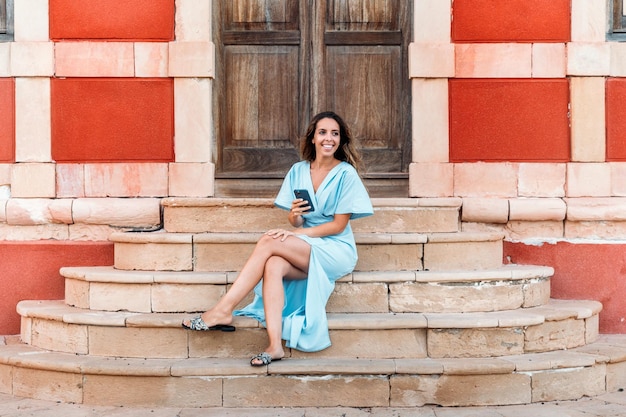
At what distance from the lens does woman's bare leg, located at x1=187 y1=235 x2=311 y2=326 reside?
15.8 feet

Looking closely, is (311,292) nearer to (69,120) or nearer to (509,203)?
(509,203)

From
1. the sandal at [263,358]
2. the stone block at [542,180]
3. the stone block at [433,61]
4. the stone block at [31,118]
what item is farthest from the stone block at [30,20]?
the stone block at [542,180]

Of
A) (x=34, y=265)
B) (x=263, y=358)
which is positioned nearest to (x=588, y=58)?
(x=263, y=358)

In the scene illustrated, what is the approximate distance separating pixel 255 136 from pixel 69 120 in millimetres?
1575

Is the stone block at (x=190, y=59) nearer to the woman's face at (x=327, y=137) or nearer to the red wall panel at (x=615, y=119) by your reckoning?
the woman's face at (x=327, y=137)

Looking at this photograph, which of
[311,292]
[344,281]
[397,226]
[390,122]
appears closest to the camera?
[311,292]

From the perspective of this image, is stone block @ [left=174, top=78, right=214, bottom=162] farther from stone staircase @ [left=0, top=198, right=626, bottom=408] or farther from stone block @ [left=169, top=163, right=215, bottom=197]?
stone staircase @ [left=0, top=198, right=626, bottom=408]

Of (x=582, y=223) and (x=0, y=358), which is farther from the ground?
(x=582, y=223)

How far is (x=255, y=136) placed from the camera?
22.4 ft

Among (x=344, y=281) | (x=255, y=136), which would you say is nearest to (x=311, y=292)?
(x=344, y=281)

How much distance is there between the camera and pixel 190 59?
6.23 meters

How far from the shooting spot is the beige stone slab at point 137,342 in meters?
4.93

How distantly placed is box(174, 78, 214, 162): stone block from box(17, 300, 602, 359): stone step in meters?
1.65

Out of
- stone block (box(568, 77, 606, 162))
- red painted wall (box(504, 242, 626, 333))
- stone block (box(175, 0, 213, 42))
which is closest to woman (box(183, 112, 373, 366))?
stone block (box(175, 0, 213, 42))
